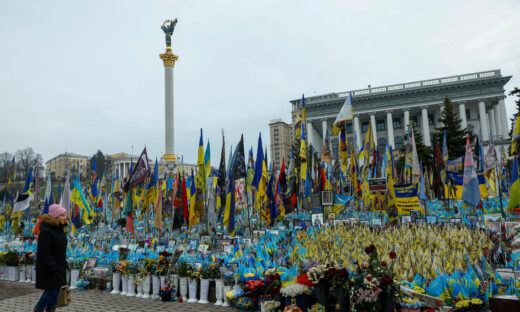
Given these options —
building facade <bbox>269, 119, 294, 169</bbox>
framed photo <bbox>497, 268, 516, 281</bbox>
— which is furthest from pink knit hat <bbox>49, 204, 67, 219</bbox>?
building facade <bbox>269, 119, 294, 169</bbox>

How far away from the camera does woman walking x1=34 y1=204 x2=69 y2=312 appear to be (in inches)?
217

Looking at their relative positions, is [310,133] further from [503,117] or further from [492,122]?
[503,117]

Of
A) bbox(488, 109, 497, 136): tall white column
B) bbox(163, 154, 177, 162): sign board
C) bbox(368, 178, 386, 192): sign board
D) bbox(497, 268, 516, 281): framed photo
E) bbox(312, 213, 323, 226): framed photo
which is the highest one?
bbox(488, 109, 497, 136): tall white column

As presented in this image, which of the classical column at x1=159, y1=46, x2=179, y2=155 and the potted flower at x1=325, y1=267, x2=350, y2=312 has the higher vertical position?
the classical column at x1=159, y1=46, x2=179, y2=155

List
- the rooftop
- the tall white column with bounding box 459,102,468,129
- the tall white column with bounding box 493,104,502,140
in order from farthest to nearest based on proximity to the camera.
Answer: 1. the rooftop
2. the tall white column with bounding box 493,104,502,140
3. the tall white column with bounding box 459,102,468,129

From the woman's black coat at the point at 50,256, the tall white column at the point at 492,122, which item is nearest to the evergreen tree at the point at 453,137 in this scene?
the tall white column at the point at 492,122

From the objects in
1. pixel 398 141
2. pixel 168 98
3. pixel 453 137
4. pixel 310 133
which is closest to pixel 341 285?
pixel 453 137

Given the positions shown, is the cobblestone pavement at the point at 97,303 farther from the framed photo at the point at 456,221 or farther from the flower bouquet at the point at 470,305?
the framed photo at the point at 456,221

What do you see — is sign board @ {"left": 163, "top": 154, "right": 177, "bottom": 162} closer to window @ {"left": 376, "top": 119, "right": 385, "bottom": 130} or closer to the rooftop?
the rooftop

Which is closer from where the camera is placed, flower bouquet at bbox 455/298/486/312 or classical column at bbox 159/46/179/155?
flower bouquet at bbox 455/298/486/312

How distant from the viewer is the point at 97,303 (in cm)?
869

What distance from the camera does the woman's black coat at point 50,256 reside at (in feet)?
18.1

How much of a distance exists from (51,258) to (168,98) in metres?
40.9

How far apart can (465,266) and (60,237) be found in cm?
740
